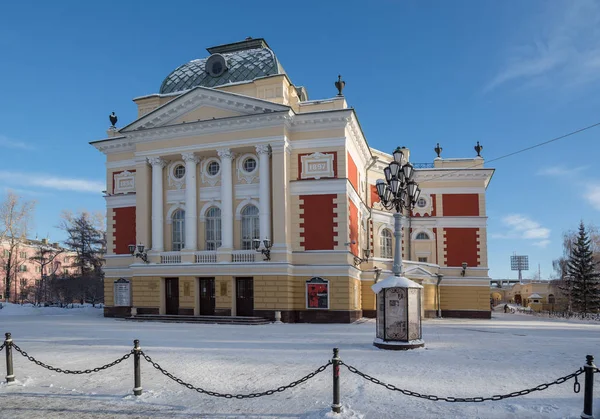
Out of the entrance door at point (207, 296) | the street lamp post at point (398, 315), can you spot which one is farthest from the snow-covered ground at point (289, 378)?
the entrance door at point (207, 296)

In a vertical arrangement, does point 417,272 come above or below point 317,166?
below

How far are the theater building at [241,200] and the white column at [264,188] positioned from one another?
0.06 m

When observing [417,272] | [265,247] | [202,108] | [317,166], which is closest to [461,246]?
[417,272]

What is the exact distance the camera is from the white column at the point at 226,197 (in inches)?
1099

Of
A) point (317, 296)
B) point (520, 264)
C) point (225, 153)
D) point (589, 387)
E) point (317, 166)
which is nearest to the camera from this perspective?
point (589, 387)

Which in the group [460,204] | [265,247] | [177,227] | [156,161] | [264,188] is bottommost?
[265,247]

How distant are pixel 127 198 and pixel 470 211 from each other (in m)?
24.4

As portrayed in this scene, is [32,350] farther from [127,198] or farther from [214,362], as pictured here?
[127,198]

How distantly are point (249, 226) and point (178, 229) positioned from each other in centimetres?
477

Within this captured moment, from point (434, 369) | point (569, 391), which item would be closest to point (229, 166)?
point (434, 369)

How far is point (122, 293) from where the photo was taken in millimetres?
31125

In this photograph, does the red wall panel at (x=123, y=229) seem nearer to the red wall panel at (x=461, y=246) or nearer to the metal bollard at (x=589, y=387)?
the red wall panel at (x=461, y=246)

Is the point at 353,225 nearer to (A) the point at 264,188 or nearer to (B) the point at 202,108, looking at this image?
(A) the point at 264,188

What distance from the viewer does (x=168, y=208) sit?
98.9 ft
